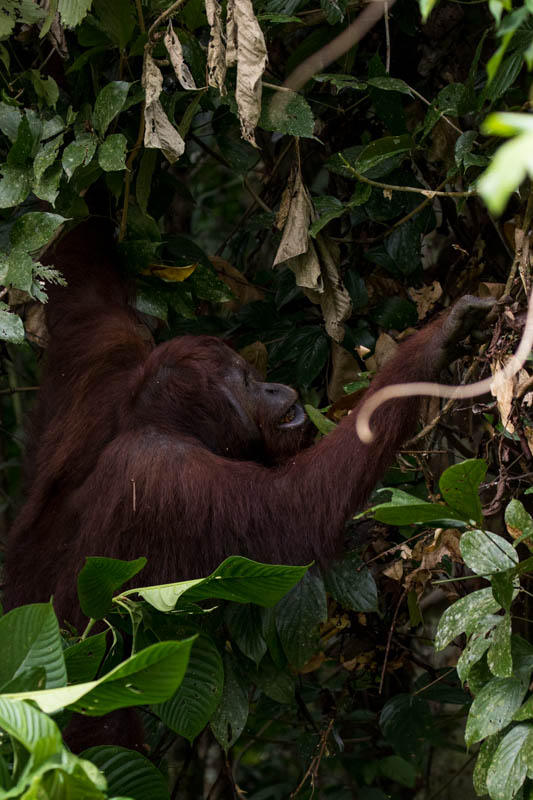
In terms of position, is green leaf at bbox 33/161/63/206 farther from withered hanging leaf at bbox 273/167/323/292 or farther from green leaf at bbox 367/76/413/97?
green leaf at bbox 367/76/413/97

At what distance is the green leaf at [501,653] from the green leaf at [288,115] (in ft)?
4.54

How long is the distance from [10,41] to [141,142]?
25.2 inches

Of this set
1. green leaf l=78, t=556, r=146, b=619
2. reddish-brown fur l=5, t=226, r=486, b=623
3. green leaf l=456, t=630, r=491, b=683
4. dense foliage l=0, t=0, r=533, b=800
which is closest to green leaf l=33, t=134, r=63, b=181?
dense foliage l=0, t=0, r=533, b=800

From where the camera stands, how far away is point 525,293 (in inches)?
94.8

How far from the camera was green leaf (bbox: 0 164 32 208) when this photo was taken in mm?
2787

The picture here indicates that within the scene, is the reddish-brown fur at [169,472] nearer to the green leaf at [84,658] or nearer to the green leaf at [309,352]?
the green leaf at [309,352]

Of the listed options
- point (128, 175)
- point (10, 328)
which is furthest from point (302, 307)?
point (10, 328)

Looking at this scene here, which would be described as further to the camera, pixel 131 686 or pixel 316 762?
pixel 316 762

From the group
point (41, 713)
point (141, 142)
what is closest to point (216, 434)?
point (141, 142)

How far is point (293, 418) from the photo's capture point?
10.2 feet

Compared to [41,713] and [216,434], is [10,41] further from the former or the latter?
[41,713]

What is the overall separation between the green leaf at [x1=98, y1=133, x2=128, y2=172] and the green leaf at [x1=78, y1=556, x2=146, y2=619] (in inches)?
44.0

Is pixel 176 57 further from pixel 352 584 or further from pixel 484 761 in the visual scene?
pixel 484 761

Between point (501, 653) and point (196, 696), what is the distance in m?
0.81
